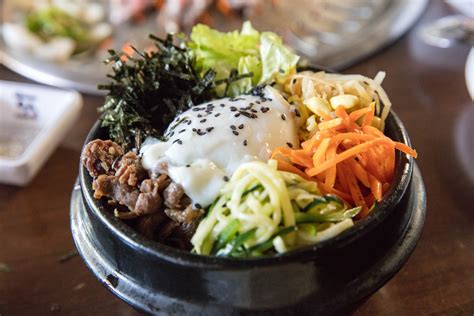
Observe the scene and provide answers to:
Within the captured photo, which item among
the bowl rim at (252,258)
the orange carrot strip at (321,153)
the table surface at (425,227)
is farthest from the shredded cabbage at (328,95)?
the table surface at (425,227)

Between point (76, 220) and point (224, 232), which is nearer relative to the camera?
point (224, 232)

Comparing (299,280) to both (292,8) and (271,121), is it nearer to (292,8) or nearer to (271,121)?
(271,121)

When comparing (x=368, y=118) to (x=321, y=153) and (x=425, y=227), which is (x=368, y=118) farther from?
(x=425, y=227)

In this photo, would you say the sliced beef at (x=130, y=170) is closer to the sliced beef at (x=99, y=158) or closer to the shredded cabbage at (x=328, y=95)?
the sliced beef at (x=99, y=158)

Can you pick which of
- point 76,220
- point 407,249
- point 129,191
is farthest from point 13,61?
point 407,249

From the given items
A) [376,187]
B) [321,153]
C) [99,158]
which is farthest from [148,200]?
[376,187]

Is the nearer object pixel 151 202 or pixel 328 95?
pixel 151 202

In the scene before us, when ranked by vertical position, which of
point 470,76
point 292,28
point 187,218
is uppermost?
point 187,218
